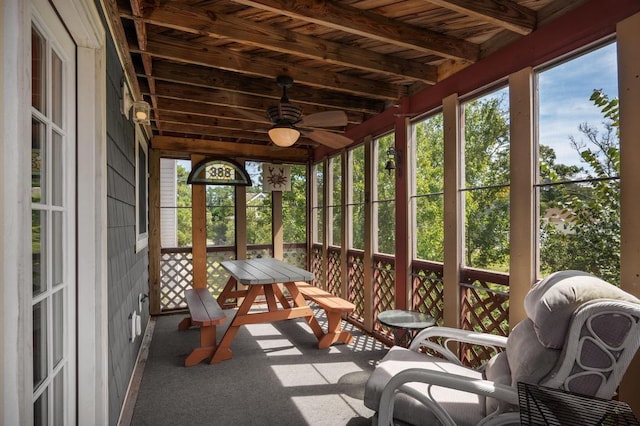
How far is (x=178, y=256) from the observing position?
17.4 ft

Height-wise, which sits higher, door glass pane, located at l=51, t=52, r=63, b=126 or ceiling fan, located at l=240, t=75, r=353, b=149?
ceiling fan, located at l=240, t=75, r=353, b=149

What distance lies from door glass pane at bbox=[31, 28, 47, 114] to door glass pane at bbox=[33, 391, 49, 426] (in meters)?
1.00

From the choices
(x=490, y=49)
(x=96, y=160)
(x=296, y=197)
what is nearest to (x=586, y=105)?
(x=490, y=49)

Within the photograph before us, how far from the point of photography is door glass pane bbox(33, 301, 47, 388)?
119 cm

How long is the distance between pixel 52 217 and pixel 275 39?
5.90 feet

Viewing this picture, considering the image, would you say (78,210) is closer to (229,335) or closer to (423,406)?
(423,406)

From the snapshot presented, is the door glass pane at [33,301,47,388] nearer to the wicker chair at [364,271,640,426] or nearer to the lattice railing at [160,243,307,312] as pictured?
the wicker chair at [364,271,640,426]

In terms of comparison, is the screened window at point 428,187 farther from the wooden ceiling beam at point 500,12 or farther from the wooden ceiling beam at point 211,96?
the wooden ceiling beam at point 211,96

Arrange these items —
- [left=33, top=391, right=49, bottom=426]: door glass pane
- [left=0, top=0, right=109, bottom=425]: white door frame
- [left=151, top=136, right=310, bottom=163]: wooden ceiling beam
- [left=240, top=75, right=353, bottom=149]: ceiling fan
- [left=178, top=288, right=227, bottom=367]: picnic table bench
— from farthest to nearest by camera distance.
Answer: [left=151, top=136, right=310, bottom=163]: wooden ceiling beam
[left=178, top=288, right=227, bottom=367]: picnic table bench
[left=240, top=75, right=353, bottom=149]: ceiling fan
[left=33, top=391, right=49, bottom=426]: door glass pane
[left=0, top=0, right=109, bottom=425]: white door frame

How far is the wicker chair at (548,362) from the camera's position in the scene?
136cm

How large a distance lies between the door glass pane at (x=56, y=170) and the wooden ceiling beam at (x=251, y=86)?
1811 mm

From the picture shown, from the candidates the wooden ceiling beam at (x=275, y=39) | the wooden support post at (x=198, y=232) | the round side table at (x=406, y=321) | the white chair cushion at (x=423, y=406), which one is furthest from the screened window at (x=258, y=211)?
the white chair cushion at (x=423, y=406)

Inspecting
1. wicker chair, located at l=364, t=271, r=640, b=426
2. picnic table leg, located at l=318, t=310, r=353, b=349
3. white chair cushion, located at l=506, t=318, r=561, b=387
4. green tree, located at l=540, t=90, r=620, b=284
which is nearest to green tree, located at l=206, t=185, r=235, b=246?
picnic table leg, located at l=318, t=310, r=353, b=349

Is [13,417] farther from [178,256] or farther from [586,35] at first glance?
[178,256]
